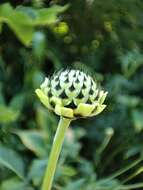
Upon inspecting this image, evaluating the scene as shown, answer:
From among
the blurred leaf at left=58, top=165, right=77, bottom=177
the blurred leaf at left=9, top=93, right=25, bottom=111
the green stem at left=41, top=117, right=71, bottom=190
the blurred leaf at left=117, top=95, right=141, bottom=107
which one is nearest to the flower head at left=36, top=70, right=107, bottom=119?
the green stem at left=41, top=117, right=71, bottom=190

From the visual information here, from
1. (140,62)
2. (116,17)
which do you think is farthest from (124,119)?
(116,17)

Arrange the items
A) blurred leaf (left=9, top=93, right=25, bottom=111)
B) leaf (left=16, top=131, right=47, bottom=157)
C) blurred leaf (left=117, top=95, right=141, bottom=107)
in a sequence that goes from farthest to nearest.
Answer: blurred leaf (left=117, top=95, right=141, bottom=107) < blurred leaf (left=9, top=93, right=25, bottom=111) < leaf (left=16, top=131, right=47, bottom=157)

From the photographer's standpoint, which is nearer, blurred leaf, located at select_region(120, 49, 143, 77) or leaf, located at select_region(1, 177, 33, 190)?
leaf, located at select_region(1, 177, 33, 190)

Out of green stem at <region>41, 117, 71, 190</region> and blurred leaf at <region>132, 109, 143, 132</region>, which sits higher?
green stem at <region>41, 117, 71, 190</region>

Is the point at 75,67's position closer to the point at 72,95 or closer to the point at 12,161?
the point at 12,161

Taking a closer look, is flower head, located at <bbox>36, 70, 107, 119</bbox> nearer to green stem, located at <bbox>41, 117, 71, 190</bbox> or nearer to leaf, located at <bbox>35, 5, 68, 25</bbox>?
green stem, located at <bbox>41, 117, 71, 190</bbox>

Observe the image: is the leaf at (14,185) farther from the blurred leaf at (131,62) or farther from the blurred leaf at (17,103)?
the blurred leaf at (131,62)

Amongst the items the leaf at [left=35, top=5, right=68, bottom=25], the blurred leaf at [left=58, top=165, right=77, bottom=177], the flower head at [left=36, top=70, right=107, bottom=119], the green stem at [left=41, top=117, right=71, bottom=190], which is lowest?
the blurred leaf at [left=58, top=165, right=77, bottom=177]
